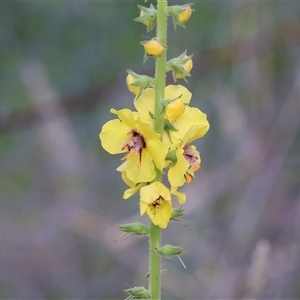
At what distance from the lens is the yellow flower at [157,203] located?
1808 millimetres

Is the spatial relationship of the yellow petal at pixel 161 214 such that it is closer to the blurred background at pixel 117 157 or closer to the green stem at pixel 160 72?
the green stem at pixel 160 72

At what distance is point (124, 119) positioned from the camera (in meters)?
2.00

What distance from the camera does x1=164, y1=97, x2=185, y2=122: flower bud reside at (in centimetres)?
181

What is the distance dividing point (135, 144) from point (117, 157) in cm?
489

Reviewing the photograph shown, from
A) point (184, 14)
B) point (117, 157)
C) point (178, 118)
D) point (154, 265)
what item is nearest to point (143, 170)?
A: point (178, 118)

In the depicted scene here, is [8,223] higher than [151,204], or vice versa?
[8,223]

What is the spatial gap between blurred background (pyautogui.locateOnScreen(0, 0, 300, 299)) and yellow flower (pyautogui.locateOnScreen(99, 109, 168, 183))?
319cm

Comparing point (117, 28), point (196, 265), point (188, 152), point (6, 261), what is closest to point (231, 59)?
point (117, 28)

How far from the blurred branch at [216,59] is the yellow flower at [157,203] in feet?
Answer: 14.0

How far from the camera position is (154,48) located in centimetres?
179

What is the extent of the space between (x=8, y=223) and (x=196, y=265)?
2377 mm

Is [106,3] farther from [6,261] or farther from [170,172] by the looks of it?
[170,172]

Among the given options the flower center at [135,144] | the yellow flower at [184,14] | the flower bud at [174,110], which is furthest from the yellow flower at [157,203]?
the yellow flower at [184,14]

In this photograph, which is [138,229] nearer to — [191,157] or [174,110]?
[191,157]
